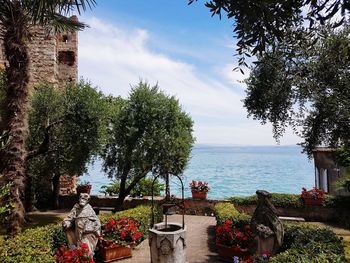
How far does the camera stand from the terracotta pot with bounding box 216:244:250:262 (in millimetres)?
8984

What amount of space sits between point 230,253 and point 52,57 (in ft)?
50.9

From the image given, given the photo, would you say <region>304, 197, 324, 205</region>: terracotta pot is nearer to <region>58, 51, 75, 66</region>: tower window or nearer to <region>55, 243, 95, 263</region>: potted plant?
<region>55, 243, 95, 263</region>: potted plant

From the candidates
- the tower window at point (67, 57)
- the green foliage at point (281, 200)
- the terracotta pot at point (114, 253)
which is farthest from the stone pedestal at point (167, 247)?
the tower window at point (67, 57)

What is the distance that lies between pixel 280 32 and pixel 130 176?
15.0 metres

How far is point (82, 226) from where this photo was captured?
26.2 ft

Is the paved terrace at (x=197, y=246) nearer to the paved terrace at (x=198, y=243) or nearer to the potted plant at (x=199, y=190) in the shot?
the paved terrace at (x=198, y=243)

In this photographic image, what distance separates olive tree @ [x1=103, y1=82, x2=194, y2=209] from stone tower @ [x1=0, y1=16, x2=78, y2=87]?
18.4 feet

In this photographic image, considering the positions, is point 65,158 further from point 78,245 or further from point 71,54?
point 71,54

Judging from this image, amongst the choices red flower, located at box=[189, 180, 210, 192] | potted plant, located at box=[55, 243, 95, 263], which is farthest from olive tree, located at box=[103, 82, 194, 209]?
potted plant, located at box=[55, 243, 95, 263]

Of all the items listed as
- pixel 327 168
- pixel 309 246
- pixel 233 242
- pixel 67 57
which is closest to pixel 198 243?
pixel 233 242

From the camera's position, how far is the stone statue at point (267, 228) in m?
7.57

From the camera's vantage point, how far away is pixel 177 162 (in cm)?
1639

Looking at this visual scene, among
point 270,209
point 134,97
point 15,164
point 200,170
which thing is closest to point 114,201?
point 134,97

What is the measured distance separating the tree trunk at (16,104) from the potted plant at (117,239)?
281 cm
